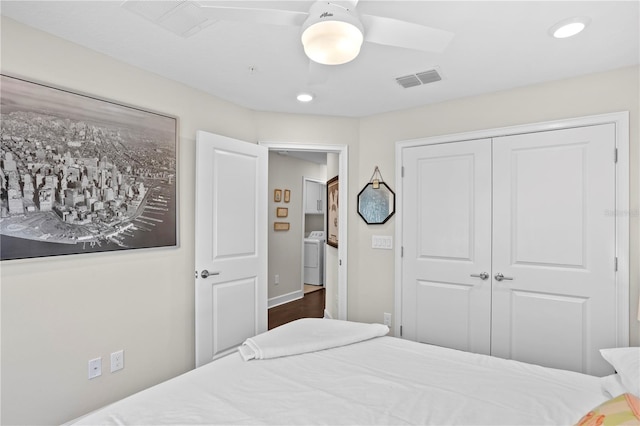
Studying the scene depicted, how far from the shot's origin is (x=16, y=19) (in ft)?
6.25

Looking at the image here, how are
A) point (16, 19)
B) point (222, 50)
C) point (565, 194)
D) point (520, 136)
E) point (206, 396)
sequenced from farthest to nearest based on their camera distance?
point (520, 136) → point (565, 194) → point (222, 50) → point (16, 19) → point (206, 396)

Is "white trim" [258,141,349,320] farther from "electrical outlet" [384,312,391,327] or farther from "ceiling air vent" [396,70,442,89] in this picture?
"ceiling air vent" [396,70,442,89]

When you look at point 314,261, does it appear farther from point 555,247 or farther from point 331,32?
point 331,32

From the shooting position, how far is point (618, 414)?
1109 mm

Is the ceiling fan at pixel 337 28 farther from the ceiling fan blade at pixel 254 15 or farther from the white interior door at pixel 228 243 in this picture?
the white interior door at pixel 228 243

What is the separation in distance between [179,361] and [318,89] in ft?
7.75

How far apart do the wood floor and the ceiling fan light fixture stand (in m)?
3.74

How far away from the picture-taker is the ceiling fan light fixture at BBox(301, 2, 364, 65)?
4.13 ft

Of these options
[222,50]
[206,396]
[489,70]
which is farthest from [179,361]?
[489,70]

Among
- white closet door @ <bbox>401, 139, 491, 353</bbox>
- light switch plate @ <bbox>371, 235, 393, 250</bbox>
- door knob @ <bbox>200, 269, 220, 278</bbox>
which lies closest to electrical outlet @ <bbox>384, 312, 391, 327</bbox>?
white closet door @ <bbox>401, 139, 491, 353</bbox>

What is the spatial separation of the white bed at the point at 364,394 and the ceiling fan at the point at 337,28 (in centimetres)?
131

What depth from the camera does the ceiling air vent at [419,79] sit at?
8.43 feet

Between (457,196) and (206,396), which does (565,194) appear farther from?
(206,396)

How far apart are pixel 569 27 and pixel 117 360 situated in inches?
130
